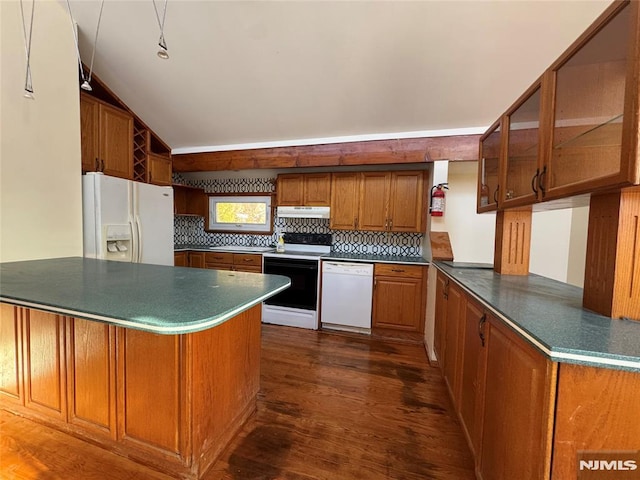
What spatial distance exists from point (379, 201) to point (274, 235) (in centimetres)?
178

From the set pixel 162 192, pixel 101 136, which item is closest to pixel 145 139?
pixel 101 136

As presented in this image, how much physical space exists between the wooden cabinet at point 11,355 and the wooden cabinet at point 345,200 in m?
2.85

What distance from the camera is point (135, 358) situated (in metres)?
1.24

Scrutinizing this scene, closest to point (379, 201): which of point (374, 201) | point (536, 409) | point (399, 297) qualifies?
point (374, 201)

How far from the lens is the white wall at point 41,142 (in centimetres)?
189

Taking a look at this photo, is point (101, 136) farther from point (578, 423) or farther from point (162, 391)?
point (578, 423)

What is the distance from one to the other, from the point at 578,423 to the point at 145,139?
14.6ft

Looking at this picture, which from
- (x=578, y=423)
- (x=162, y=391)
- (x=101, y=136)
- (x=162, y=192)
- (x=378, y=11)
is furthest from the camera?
(x=162, y=192)

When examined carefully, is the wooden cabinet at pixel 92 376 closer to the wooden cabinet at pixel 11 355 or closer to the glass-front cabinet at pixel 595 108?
the wooden cabinet at pixel 11 355

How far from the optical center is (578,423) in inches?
28.9

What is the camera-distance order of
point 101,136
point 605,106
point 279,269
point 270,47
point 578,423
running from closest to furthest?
point 578,423 < point 605,106 < point 270,47 < point 101,136 < point 279,269

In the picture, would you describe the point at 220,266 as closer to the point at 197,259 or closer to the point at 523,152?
the point at 197,259

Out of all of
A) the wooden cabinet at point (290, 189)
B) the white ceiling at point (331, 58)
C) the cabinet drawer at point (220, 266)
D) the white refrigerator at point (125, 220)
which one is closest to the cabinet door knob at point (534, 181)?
the white ceiling at point (331, 58)

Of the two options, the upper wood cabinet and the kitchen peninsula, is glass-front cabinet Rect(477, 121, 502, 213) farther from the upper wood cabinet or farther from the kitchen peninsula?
the kitchen peninsula
